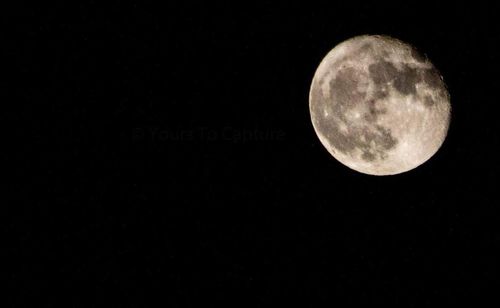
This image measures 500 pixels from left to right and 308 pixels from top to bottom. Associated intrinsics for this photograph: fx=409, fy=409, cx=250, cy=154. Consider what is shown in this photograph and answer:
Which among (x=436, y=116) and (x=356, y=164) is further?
(x=356, y=164)

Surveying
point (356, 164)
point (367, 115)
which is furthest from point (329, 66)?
point (356, 164)

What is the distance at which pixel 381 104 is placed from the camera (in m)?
3.50

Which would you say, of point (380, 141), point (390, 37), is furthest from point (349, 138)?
point (390, 37)

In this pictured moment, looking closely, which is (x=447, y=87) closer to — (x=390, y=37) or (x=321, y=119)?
(x=390, y=37)

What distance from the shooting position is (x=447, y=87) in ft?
12.8

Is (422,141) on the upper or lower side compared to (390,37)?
lower

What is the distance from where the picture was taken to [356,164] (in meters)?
4.00

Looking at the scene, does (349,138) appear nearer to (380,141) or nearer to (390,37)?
(380,141)

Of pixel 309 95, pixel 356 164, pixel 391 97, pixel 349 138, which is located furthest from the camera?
pixel 309 95

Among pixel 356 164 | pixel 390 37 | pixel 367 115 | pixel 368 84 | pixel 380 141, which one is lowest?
pixel 356 164

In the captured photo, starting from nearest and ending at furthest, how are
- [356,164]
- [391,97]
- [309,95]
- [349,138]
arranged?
[391,97] → [349,138] → [356,164] → [309,95]

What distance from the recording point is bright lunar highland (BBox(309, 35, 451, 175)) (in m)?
3.52

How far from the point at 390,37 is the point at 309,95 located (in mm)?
947

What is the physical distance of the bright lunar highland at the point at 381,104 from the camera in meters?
3.52
